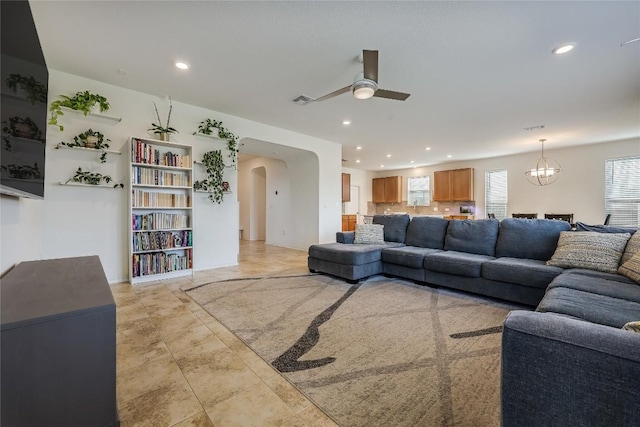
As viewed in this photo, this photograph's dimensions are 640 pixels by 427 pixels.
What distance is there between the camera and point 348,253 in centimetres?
375

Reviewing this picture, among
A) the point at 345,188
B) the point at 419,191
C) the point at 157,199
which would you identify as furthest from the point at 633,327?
the point at 419,191

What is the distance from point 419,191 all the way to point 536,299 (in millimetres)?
7632

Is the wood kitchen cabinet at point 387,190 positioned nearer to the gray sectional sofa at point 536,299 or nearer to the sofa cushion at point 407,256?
the gray sectional sofa at point 536,299

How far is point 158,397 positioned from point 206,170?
3535mm

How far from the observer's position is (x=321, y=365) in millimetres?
1808

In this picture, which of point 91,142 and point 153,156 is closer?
point 91,142

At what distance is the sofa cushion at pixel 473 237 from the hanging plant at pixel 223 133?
371cm

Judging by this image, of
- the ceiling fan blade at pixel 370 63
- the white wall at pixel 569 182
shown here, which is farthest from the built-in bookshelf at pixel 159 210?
the white wall at pixel 569 182

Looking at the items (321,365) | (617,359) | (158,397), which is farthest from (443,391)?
(158,397)

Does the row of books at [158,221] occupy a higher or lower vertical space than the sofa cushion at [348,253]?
higher

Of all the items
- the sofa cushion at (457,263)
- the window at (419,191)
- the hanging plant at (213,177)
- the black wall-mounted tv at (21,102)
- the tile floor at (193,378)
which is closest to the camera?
the black wall-mounted tv at (21,102)

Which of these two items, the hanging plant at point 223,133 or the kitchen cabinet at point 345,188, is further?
the kitchen cabinet at point 345,188

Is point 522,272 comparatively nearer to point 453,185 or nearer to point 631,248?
point 631,248

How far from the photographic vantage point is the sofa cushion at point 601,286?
6.10 feet
